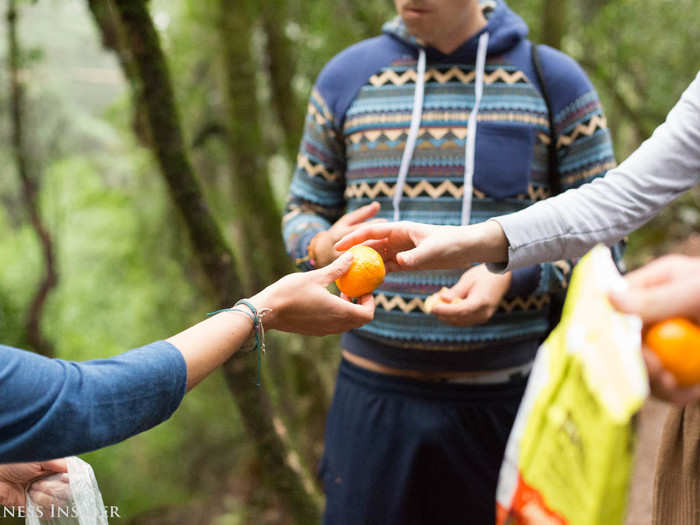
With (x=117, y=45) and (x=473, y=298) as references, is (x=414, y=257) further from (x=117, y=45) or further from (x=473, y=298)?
(x=117, y=45)

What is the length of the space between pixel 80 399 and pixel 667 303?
41.3 inches

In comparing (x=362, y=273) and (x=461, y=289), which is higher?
(x=362, y=273)

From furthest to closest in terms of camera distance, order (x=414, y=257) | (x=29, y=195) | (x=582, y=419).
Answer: (x=29, y=195) < (x=414, y=257) < (x=582, y=419)

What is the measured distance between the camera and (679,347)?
3.10ft

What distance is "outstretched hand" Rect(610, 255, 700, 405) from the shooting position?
3.15ft

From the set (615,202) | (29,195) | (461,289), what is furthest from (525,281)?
(29,195)

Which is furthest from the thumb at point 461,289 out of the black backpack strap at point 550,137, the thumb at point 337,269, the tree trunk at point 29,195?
the tree trunk at point 29,195

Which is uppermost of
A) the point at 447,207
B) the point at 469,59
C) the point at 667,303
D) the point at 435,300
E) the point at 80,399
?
the point at 469,59

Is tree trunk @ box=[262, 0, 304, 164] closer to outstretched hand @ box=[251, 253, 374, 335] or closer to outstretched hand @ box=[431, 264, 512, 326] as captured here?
outstretched hand @ box=[431, 264, 512, 326]

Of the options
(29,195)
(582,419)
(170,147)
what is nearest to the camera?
(582,419)

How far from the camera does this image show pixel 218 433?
243 inches

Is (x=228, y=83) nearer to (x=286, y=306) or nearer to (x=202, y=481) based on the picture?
(x=286, y=306)

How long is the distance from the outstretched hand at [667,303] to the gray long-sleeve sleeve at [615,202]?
21.1 inches

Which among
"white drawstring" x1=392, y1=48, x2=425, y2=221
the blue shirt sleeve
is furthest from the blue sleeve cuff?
the blue shirt sleeve
